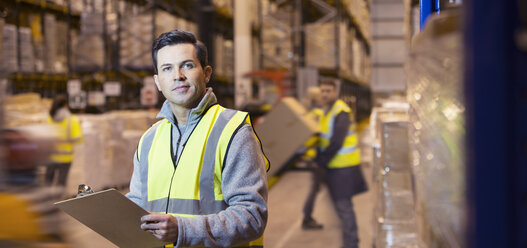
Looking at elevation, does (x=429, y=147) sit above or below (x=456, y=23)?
below

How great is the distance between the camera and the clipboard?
5.02ft

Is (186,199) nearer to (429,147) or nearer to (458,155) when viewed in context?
(429,147)

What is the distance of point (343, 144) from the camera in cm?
570

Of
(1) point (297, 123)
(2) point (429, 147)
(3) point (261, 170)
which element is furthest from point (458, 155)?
(1) point (297, 123)

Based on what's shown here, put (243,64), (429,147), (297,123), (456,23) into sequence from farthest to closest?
1. (243,64)
2. (297,123)
3. (429,147)
4. (456,23)

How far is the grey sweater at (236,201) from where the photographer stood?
1.63m

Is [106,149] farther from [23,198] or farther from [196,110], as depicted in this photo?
[196,110]

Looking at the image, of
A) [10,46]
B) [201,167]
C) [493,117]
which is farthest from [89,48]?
[493,117]

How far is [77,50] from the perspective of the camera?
1068cm

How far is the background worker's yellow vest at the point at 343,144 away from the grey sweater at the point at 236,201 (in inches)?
A: 159

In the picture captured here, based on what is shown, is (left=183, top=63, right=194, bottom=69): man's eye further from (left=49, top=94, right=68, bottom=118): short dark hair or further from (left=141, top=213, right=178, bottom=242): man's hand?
(left=49, top=94, right=68, bottom=118): short dark hair

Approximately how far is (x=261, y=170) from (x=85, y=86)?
10195mm

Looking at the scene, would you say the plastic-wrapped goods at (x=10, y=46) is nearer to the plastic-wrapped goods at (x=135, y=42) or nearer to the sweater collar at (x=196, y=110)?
the plastic-wrapped goods at (x=135, y=42)

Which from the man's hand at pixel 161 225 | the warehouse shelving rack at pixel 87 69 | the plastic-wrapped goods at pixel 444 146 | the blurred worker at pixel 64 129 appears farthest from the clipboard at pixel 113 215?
the warehouse shelving rack at pixel 87 69
